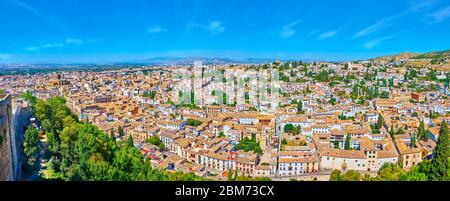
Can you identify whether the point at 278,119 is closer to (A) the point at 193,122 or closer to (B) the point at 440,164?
(A) the point at 193,122

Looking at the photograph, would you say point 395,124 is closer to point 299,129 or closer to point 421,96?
point 299,129

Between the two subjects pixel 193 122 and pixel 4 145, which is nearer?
pixel 4 145

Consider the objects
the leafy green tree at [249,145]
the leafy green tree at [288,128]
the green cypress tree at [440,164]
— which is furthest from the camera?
the leafy green tree at [288,128]

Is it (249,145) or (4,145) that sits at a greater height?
(4,145)

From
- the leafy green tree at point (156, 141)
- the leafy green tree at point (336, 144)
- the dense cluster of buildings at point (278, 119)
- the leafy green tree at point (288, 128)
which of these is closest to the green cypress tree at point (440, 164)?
the dense cluster of buildings at point (278, 119)

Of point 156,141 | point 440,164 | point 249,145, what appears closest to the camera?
point 440,164

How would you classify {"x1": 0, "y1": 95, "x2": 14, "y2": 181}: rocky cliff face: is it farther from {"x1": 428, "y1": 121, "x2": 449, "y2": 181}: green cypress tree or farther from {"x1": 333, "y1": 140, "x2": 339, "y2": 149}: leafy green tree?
{"x1": 333, "y1": 140, "x2": 339, "y2": 149}: leafy green tree

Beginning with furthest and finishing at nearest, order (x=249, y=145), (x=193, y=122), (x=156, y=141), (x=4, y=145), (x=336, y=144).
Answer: (x=193, y=122) → (x=156, y=141) → (x=336, y=144) → (x=249, y=145) → (x=4, y=145)

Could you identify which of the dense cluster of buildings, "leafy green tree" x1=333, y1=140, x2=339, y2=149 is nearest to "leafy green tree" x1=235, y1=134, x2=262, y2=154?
the dense cluster of buildings

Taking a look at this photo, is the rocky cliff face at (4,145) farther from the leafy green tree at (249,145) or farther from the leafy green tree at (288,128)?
the leafy green tree at (288,128)

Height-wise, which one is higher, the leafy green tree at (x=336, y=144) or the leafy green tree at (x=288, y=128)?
the leafy green tree at (x=288, y=128)

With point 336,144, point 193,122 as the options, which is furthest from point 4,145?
point 193,122

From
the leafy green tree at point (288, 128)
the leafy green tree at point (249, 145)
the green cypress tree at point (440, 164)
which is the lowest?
the leafy green tree at point (249, 145)
